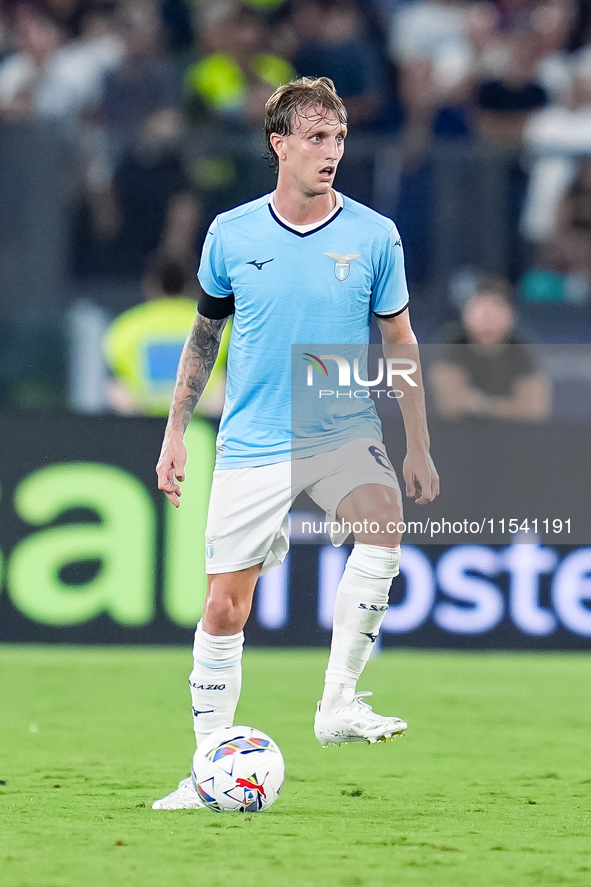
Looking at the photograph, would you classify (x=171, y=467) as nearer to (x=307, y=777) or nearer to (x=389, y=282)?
(x=389, y=282)

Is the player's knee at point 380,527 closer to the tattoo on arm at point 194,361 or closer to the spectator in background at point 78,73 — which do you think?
the tattoo on arm at point 194,361

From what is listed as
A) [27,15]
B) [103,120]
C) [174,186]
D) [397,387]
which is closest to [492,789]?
[397,387]

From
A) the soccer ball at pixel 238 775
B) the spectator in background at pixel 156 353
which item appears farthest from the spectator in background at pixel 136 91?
the soccer ball at pixel 238 775

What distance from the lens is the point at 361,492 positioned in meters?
4.87

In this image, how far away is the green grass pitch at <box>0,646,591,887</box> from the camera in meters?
4.12

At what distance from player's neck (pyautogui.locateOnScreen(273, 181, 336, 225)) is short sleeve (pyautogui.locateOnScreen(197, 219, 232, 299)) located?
0.24 m

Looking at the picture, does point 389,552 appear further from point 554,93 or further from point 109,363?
point 554,93

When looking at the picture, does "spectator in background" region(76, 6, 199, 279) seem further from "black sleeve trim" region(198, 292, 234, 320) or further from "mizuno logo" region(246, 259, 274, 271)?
"mizuno logo" region(246, 259, 274, 271)

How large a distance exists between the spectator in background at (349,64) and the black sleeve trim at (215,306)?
5858 millimetres

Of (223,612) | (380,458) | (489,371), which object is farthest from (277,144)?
(489,371)

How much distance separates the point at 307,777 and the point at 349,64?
6706 millimetres

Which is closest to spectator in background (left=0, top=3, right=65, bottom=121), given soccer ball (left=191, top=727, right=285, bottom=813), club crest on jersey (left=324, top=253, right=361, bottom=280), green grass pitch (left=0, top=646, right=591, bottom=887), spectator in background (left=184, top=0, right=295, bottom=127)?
spectator in background (left=184, top=0, right=295, bottom=127)

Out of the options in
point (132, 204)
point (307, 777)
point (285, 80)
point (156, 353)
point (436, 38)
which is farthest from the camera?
point (436, 38)

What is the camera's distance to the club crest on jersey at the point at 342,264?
4.86 meters
